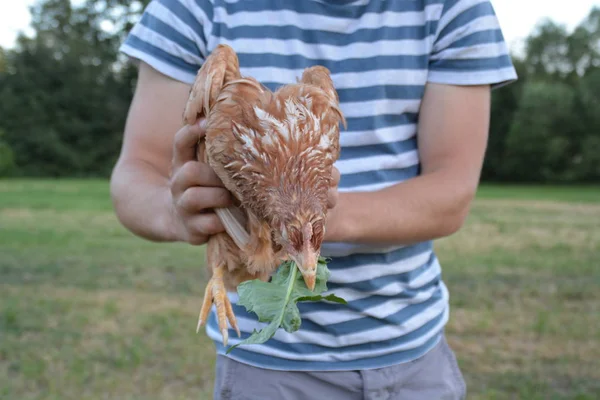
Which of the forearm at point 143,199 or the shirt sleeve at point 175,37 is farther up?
the shirt sleeve at point 175,37

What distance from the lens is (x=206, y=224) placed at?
6.04ft

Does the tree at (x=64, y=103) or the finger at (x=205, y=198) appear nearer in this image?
the finger at (x=205, y=198)

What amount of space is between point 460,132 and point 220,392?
139cm

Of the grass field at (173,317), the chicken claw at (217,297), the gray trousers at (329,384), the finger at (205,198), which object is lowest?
the grass field at (173,317)

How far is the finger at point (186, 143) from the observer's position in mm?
1841

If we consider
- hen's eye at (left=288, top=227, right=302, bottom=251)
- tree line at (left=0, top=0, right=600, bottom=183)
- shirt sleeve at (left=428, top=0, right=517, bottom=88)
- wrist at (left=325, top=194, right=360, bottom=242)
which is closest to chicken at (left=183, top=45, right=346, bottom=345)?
hen's eye at (left=288, top=227, right=302, bottom=251)

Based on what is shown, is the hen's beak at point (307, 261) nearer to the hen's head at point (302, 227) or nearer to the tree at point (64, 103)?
the hen's head at point (302, 227)

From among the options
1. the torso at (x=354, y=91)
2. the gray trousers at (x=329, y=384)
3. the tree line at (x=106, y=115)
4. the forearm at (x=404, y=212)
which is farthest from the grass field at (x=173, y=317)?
the tree line at (x=106, y=115)

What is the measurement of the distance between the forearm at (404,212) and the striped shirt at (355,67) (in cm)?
19

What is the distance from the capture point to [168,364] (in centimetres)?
630

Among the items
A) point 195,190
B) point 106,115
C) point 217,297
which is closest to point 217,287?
point 217,297

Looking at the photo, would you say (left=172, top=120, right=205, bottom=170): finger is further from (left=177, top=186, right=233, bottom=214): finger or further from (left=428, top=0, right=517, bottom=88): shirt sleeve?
(left=428, top=0, right=517, bottom=88): shirt sleeve

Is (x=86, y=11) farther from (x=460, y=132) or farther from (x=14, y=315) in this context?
(x=460, y=132)

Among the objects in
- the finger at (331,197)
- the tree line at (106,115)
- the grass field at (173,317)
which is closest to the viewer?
the finger at (331,197)
